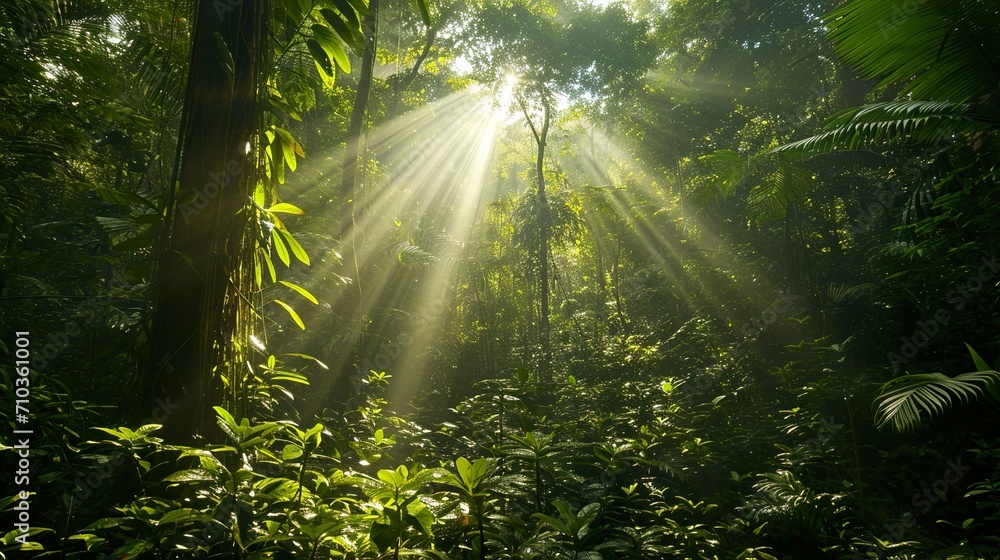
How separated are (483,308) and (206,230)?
811cm

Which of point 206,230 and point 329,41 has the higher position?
point 329,41

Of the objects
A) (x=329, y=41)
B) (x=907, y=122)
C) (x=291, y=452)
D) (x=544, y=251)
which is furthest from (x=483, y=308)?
(x=291, y=452)

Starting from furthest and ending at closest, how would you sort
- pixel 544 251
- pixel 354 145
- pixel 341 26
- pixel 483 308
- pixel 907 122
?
pixel 544 251 < pixel 483 308 < pixel 354 145 < pixel 907 122 < pixel 341 26

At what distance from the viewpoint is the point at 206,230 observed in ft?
4.34

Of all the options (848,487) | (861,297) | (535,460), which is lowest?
(848,487)

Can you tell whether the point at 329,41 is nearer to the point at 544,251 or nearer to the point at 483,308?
the point at 483,308

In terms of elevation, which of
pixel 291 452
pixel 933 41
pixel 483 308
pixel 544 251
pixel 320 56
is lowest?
pixel 483 308

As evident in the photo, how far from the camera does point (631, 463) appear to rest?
251 centimetres

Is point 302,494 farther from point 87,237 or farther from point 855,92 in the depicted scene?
point 855,92

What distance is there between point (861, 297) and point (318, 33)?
6.20m

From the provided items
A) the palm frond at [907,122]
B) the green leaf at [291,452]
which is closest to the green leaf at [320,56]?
the green leaf at [291,452]

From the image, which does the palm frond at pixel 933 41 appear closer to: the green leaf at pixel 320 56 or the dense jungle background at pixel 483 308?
the dense jungle background at pixel 483 308

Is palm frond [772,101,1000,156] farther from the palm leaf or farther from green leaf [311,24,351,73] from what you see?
green leaf [311,24,351,73]

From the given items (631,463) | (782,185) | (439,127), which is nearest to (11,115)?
(631,463)
